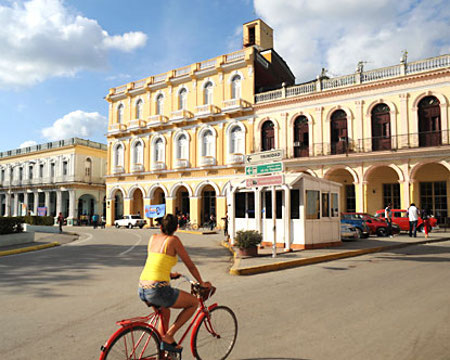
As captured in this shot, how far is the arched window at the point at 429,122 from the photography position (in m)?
22.5

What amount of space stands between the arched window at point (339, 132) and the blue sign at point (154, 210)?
49.6 feet

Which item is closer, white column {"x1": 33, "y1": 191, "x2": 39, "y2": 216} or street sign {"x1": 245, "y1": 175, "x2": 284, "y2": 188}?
street sign {"x1": 245, "y1": 175, "x2": 284, "y2": 188}

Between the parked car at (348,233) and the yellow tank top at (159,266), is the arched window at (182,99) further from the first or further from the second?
the yellow tank top at (159,266)

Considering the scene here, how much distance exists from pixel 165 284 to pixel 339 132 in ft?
80.4

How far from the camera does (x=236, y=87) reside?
3042 cm

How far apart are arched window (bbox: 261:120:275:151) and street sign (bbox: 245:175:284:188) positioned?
15914mm

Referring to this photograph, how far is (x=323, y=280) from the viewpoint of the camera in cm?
848

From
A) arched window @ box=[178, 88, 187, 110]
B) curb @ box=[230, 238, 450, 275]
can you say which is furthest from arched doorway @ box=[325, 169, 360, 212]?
arched window @ box=[178, 88, 187, 110]

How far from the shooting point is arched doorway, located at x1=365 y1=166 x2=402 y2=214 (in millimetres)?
25578

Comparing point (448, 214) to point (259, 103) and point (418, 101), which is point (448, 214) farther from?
point (259, 103)

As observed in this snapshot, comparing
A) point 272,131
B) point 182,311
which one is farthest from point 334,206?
point 272,131

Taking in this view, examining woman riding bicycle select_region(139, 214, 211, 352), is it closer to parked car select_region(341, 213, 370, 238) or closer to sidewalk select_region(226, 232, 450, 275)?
sidewalk select_region(226, 232, 450, 275)

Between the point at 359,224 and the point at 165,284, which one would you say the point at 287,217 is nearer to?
the point at 359,224

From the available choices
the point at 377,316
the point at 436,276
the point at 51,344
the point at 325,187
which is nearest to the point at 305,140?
the point at 325,187
